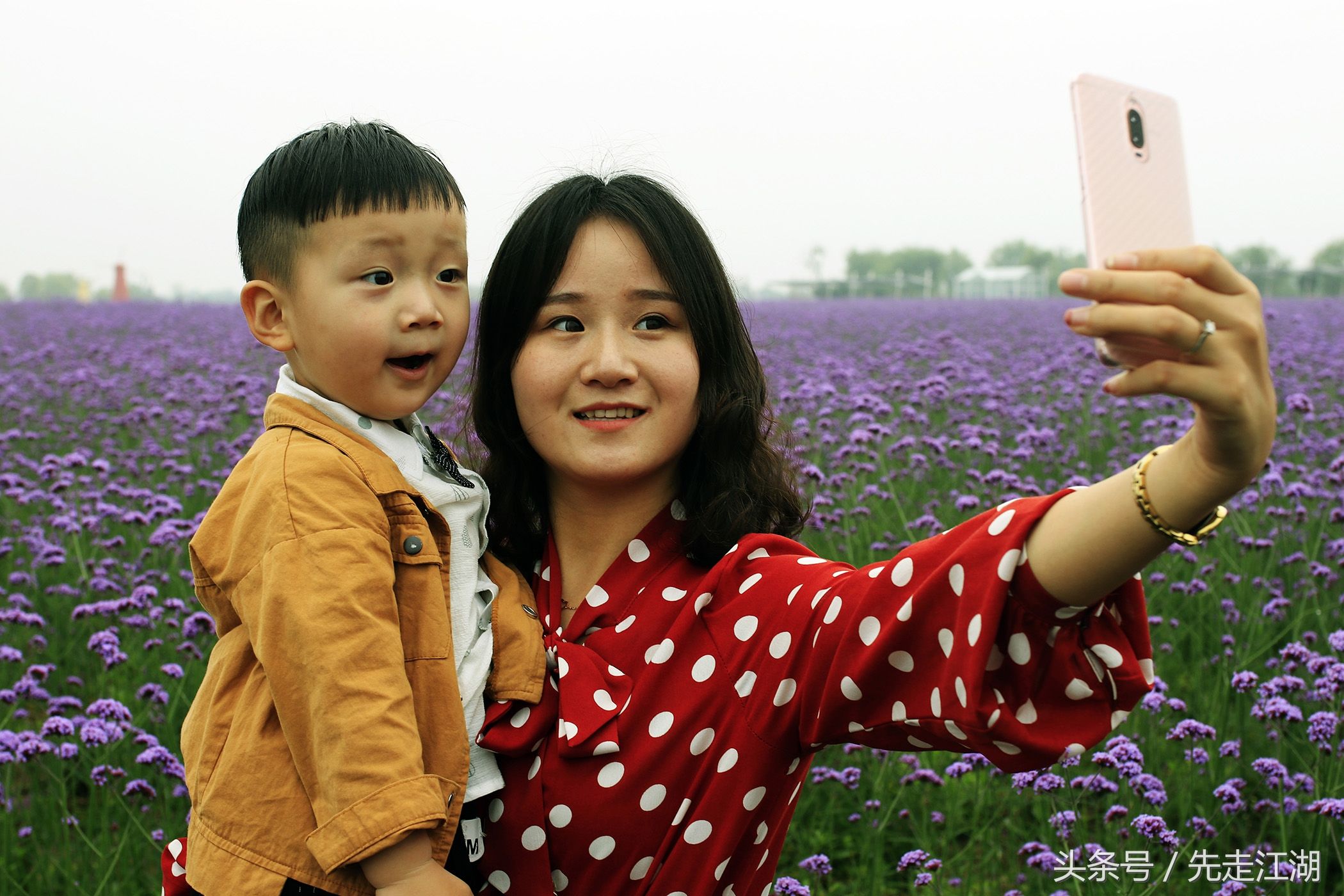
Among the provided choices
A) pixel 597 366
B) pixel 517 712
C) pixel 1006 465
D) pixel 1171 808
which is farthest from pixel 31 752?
pixel 1006 465

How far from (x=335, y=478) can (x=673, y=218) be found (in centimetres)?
60

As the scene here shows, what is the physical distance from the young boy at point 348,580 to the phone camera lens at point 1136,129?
83cm

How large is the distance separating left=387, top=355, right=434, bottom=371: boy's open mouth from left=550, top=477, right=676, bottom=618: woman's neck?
293 millimetres


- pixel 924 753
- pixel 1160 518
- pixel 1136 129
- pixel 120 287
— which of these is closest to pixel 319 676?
pixel 1160 518

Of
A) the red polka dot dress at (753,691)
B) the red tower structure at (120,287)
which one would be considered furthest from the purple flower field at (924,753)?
the red tower structure at (120,287)

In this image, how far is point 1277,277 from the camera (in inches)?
1330

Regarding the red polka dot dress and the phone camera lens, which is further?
the red polka dot dress

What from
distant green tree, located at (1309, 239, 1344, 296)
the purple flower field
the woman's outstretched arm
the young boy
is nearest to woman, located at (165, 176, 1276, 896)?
the woman's outstretched arm

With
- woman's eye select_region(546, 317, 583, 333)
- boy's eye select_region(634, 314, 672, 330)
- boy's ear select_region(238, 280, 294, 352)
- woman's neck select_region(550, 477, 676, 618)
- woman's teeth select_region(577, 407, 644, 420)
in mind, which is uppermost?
boy's ear select_region(238, 280, 294, 352)

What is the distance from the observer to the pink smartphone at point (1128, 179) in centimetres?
90

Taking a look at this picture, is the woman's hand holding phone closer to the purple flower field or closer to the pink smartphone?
the pink smartphone

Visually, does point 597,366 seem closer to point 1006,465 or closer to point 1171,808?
point 1171,808

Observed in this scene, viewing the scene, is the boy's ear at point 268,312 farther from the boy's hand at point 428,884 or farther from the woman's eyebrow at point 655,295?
A: the boy's hand at point 428,884

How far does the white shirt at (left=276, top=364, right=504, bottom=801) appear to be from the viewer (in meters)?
1.41
